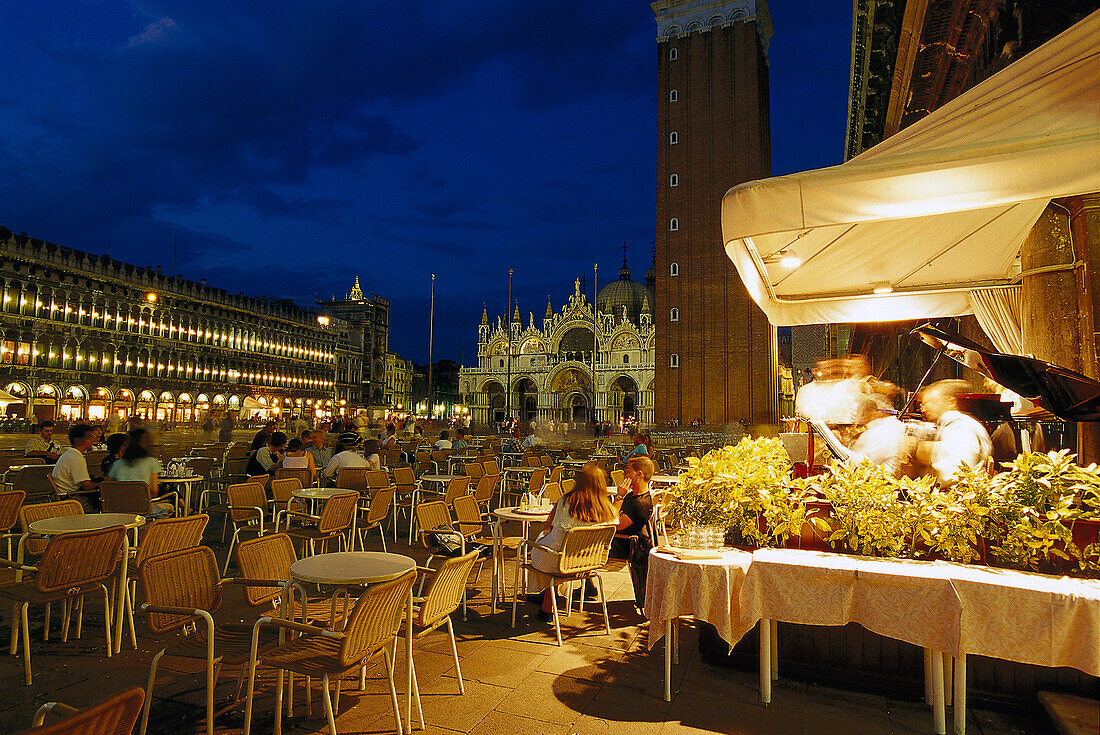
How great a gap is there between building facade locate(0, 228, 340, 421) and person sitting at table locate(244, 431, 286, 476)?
25611mm

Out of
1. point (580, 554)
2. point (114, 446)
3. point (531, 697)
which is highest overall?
point (114, 446)

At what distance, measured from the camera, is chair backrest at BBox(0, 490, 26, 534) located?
17.0 ft

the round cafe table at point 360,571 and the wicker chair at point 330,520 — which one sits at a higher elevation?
the round cafe table at point 360,571

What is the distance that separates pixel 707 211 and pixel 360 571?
3362cm

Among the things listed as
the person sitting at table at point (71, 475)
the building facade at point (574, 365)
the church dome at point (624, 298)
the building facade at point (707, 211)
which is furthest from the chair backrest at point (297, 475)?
the church dome at point (624, 298)

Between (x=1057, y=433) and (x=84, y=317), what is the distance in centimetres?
5254

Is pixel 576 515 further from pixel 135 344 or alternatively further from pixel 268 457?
pixel 135 344

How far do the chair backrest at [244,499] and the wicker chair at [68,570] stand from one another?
96.1 inches

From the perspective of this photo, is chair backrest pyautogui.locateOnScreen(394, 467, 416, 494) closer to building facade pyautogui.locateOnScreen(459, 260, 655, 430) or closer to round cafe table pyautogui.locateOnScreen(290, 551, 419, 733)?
round cafe table pyautogui.locateOnScreen(290, 551, 419, 733)

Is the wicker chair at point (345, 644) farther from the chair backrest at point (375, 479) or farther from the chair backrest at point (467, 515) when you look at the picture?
the chair backrest at point (375, 479)

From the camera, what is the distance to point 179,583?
356cm

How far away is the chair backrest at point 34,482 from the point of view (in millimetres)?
7402

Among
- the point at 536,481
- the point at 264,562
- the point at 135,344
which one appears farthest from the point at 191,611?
the point at 135,344

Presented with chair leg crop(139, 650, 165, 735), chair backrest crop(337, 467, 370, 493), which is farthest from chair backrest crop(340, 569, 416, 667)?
chair backrest crop(337, 467, 370, 493)
